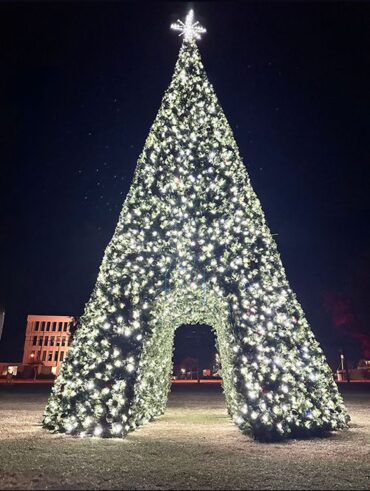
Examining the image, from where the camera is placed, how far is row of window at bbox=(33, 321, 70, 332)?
71312mm

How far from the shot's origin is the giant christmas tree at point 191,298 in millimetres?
5633

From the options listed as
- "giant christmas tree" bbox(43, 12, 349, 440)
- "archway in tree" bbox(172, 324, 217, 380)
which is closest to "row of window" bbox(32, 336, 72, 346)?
"archway in tree" bbox(172, 324, 217, 380)

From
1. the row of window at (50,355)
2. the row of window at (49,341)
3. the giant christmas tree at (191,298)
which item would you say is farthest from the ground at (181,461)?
the row of window at (50,355)

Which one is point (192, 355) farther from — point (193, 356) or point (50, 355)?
point (50, 355)

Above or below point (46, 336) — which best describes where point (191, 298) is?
above

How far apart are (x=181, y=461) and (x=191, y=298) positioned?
373 cm

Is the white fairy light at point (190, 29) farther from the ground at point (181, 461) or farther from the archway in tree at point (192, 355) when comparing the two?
the archway in tree at point (192, 355)

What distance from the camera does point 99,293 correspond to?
6.43 metres

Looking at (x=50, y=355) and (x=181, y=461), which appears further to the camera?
(x=50, y=355)

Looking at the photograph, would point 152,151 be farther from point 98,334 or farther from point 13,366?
point 13,366

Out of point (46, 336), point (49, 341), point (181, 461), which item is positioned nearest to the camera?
point (181, 461)

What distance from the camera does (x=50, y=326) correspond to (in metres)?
71.9

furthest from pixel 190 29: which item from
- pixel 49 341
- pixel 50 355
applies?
pixel 50 355

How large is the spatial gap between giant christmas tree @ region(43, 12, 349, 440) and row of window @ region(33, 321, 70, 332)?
230ft
